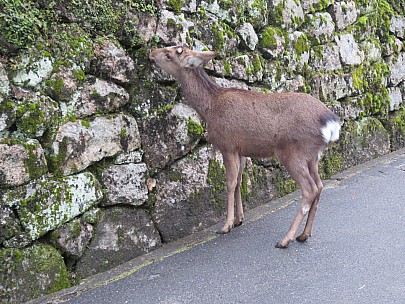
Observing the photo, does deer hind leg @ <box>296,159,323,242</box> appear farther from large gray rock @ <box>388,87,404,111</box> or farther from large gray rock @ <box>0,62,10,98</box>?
large gray rock @ <box>388,87,404,111</box>

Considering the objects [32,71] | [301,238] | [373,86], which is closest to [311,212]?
[301,238]

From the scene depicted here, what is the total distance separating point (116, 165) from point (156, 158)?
0.51 metres

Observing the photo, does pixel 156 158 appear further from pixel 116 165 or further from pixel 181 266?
pixel 181 266

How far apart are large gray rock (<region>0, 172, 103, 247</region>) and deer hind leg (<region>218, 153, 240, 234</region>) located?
145 cm

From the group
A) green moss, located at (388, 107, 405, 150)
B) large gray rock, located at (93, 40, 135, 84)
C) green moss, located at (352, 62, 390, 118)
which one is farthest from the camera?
green moss, located at (388, 107, 405, 150)

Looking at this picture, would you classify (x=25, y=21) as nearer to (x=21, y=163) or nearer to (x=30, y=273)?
(x=21, y=163)

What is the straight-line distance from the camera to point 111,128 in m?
4.81

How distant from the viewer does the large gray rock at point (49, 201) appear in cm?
407

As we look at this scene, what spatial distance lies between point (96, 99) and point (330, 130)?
7.52ft

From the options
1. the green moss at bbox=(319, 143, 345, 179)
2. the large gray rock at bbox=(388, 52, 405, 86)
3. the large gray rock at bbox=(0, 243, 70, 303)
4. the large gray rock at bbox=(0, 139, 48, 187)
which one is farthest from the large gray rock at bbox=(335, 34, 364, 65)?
the large gray rock at bbox=(0, 243, 70, 303)

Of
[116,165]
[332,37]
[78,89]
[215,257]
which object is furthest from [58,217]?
[332,37]

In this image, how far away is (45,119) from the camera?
14.1 feet

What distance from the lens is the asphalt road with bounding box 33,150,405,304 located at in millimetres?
4105

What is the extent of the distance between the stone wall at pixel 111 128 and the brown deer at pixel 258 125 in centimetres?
25
